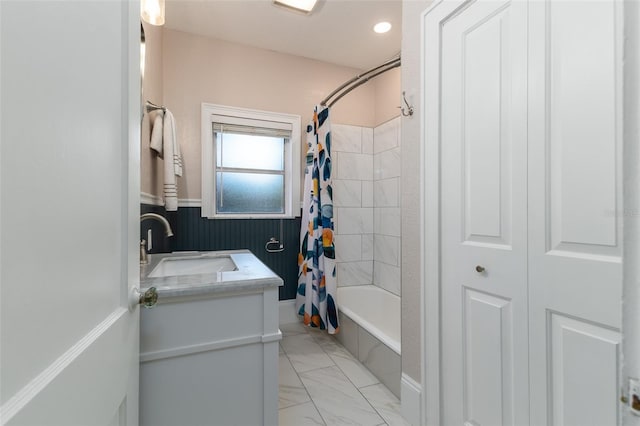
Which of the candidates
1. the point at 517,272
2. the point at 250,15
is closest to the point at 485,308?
the point at 517,272

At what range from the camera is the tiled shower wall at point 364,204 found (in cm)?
288

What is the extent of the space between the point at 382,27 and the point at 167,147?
79.2 inches

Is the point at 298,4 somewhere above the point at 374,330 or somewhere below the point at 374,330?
above

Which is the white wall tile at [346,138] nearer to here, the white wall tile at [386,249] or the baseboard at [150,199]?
the white wall tile at [386,249]

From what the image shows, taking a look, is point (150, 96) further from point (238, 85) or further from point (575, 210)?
point (575, 210)

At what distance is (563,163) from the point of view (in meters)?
0.85

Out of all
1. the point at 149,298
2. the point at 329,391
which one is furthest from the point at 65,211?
the point at 329,391

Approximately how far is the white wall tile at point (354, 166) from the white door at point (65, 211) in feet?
7.85

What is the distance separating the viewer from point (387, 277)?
9.42 ft

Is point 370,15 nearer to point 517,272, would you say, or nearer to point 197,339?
point 517,272

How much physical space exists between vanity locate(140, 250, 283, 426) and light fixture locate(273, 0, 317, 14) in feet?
6.61

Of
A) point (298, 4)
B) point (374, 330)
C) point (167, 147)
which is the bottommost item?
point (374, 330)

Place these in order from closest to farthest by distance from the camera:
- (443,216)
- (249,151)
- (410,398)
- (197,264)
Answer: (443,216)
(410,398)
(197,264)
(249,151)

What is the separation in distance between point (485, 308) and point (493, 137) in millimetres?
659
